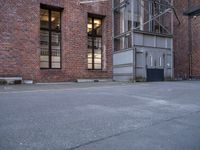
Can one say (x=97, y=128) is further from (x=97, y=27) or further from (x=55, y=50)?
(x=97, y=27)

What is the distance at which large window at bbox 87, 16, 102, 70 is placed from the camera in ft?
42.9

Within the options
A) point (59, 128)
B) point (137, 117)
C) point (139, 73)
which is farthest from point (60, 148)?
point (139, 73)

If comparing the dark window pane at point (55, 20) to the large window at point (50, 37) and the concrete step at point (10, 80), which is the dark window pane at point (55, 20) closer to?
the large window at point (50, 37)

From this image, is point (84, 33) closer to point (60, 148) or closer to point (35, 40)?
point (35, 40)

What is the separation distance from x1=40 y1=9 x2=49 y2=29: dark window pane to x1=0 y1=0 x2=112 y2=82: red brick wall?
0.52 metres

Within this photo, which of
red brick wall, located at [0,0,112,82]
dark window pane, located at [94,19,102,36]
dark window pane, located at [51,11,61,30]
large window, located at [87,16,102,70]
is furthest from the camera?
dark window pane, located at [94,19,102,36]

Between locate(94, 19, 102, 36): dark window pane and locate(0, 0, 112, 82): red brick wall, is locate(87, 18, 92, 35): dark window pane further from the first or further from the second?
locate(0, 0, 112, 82): red brick wall

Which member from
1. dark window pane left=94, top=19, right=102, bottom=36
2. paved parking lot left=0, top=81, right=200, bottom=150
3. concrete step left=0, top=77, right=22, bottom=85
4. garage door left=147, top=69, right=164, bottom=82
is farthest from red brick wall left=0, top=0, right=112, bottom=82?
paved parking lot left=0, top=81, right=200, bottom=150

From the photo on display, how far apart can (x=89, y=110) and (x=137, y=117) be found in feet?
2.92

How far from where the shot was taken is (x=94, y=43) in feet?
43.5

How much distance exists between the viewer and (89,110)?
4.12 meters

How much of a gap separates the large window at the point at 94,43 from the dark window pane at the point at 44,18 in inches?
92.5

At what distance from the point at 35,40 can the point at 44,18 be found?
57.0 inches

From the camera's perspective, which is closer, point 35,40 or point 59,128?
point 59,128
